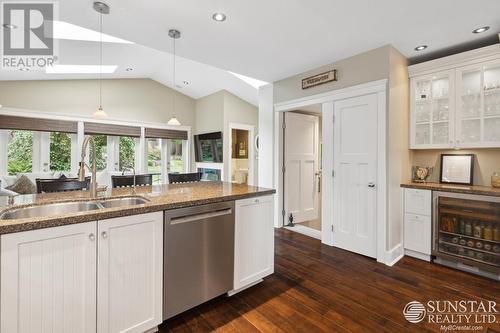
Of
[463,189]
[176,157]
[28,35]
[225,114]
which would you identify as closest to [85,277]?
[28,35]

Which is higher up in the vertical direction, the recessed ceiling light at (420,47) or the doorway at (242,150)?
the recessed ceiling light at (420,47)

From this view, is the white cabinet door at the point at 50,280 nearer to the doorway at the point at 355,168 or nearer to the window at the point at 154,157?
the doorway at the point at 355,168

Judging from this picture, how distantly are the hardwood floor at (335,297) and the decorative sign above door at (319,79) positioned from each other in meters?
2.34

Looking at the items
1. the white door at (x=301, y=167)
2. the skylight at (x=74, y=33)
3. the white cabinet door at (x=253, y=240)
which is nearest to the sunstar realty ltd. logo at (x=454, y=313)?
the white cabinet door at (x=253, y=240)

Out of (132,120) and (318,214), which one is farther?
(132,120)

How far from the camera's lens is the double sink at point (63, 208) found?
1.49 meters

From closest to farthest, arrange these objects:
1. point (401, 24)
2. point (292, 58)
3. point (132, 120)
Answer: point (401, 24) < point (292, 58) < point (132, 120)

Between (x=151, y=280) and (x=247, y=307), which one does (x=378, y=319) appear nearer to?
(x=247, y=307)

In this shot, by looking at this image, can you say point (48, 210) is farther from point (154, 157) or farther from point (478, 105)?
point (154, 157)

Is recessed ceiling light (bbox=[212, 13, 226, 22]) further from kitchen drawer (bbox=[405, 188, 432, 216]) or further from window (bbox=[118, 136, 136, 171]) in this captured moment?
window (bbox=[118, 136, 136, 171])

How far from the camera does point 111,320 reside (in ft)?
4.72

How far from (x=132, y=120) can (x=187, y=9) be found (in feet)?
15.0

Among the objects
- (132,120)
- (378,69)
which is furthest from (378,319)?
(132,120)

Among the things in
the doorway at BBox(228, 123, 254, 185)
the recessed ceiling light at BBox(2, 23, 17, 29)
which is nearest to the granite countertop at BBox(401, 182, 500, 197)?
the doorway at BBox(228, 123, 254, 185)
